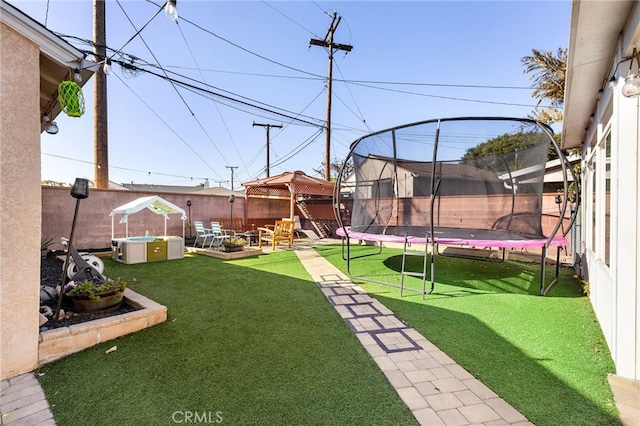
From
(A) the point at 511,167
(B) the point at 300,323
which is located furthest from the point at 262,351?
(A) the point at 511,167

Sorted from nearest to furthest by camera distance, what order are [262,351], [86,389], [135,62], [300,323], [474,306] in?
[86,389]
[262,351]
[300,323]
[474,306]
[135,62]

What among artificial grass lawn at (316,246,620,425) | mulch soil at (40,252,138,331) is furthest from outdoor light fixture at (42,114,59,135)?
artificial grass lawn at (316,246,620,425)

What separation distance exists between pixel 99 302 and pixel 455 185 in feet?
19.8

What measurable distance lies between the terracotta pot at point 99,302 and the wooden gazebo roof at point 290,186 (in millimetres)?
7038

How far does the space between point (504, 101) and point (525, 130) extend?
11760 mm

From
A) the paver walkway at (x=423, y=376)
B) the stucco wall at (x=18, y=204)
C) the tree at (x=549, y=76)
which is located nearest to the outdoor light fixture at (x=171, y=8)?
the stucco wall at (x=18, y=204)

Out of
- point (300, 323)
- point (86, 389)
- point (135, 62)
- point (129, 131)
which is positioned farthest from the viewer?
point (129, 131)

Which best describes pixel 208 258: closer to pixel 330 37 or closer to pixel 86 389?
pixel 86 389

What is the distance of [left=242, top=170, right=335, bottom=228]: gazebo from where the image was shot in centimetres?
1031

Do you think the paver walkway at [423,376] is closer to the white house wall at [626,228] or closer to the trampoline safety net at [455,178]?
the white house wall at [626,228]

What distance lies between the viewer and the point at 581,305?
3.79m

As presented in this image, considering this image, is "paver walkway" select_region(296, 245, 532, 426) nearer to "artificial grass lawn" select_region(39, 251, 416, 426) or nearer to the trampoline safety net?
"artificial grass lawn" select_region(39, 251, 416, 426)

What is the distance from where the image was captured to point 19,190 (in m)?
2.14

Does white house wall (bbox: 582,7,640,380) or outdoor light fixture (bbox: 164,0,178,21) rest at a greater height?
outdoor light fixture (bbox: 164,0,178,21)
